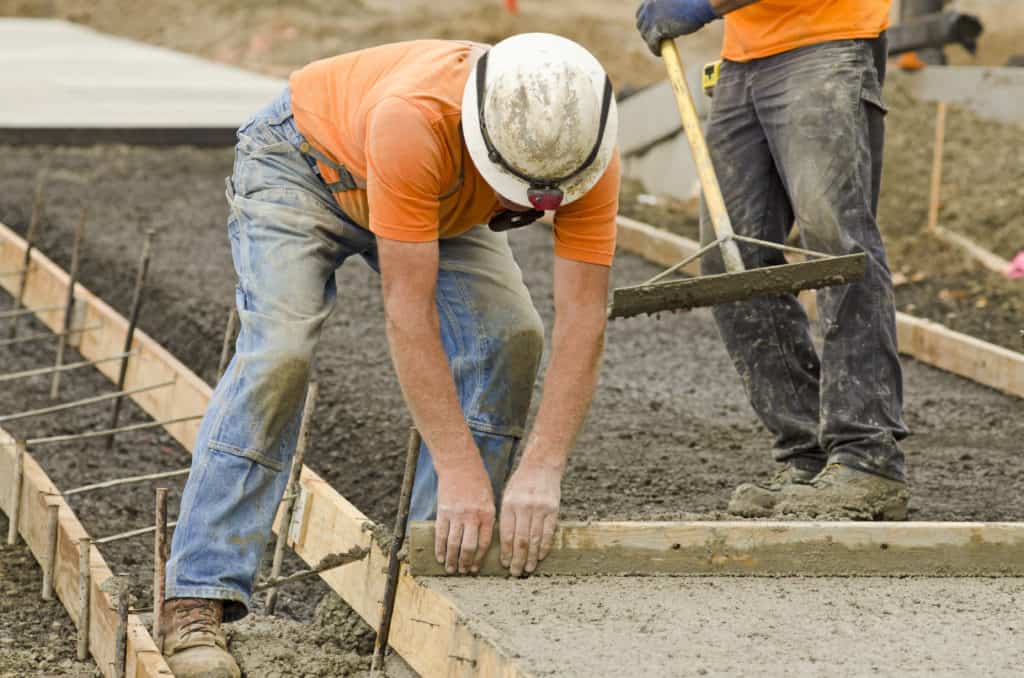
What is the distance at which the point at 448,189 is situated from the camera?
321cm

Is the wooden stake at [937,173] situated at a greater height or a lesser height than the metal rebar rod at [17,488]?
greater

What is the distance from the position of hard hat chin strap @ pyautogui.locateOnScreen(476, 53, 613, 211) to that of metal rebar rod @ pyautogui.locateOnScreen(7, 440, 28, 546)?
6.32 ft

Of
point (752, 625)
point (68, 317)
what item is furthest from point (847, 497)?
point (68, 317)

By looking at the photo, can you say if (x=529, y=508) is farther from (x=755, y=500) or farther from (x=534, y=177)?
(x=755, y=500)

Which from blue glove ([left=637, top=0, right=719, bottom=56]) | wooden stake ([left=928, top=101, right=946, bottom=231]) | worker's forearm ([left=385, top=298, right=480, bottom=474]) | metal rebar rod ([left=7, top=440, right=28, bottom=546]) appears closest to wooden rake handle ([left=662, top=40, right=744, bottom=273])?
blue glove ([left=637, top=0, right=719, bottom=56])

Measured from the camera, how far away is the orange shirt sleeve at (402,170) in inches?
119

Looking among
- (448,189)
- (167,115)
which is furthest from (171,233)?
(448,189)

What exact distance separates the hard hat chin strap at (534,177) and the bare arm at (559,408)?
277mm

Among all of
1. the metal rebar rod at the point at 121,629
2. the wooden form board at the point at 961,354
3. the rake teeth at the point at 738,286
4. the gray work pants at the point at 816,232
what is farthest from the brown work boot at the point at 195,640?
the wooden form board at the point at 961,354

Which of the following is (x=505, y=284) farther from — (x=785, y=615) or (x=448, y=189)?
(x=785, y=615)

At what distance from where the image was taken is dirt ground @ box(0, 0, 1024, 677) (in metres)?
3.74

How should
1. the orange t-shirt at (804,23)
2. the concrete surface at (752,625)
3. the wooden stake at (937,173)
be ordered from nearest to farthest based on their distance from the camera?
the concrete surface at (752,625)
the orange t-shirt at (804,23)
the wooden stake at (937,173)

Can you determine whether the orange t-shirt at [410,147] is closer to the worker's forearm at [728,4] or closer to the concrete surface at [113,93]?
the worker's forearm at [728,4]

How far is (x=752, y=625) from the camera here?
10.3ft
